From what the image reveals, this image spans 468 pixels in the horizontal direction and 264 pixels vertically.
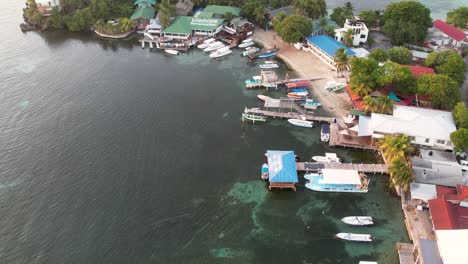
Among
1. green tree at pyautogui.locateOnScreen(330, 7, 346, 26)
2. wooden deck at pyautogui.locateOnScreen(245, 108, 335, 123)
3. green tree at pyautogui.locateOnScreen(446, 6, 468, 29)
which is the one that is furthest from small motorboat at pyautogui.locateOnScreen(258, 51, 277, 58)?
green tree at pyautogui.locateOnScreen(446, 6, 468, 29)

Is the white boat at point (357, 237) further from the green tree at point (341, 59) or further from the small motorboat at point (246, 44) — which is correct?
the small motorboat at point (246, 44)

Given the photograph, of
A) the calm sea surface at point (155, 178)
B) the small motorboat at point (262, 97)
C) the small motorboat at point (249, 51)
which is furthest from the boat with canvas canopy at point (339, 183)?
the small motorboat at point (249, 51)

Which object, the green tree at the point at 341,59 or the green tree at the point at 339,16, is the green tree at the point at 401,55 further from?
the green tree at the point at 339,16

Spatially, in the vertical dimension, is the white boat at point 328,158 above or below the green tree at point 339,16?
below

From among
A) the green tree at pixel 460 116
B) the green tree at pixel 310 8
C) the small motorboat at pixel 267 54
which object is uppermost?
the green tree at pixel 310 8

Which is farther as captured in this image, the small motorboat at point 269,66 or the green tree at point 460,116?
the small motorboat at point 269,66

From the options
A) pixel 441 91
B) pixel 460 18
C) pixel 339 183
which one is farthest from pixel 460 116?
pixel 460 18

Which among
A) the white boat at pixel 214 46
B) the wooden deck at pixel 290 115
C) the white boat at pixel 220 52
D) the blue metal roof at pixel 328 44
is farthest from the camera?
the white boat at pixel 214 46

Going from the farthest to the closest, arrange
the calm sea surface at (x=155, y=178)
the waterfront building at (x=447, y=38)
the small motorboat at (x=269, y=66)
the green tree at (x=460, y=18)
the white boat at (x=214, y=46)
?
the green tree at (x=460, y=18)
the white boat at (x=214, y=46)
the waterfront building at (x=447, y=38)
the small motorboat at (x=269, y=66)
the calm sea surface at (x=155, y=178)
